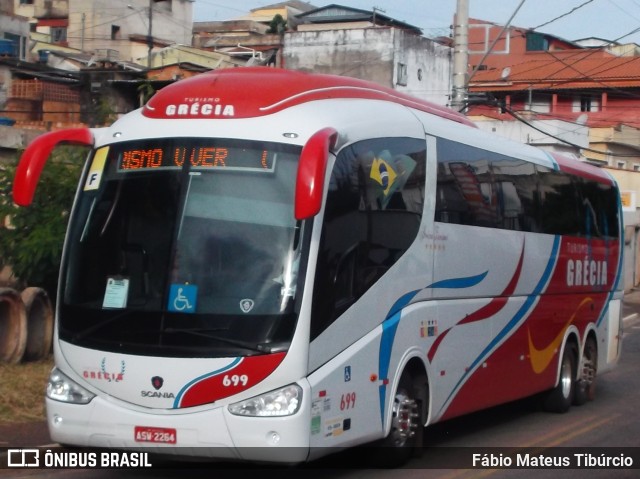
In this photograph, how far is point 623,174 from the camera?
150 ft

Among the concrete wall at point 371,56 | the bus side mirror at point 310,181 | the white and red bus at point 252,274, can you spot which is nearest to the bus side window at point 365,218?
the white and red bus at point 252,274

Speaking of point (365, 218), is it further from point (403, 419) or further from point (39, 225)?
point (39, 225)

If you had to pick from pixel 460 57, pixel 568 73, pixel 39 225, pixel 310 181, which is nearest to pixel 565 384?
pixel 39 225

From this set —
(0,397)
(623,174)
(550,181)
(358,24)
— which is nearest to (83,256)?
(0,397)

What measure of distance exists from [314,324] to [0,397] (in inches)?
205

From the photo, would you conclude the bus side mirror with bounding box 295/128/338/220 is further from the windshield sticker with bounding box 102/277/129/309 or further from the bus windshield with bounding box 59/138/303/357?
the windshield sticker with bounding box 102/277/129/309

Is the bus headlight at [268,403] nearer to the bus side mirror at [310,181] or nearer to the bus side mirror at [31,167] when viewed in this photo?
the bus side mirror at [310,181]

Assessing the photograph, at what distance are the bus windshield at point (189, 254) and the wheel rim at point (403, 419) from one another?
2.03 metres

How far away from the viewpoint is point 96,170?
8.93 metres

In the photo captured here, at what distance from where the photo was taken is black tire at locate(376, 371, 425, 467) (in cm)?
962

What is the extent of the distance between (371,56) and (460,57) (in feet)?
104

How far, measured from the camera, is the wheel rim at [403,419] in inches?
379

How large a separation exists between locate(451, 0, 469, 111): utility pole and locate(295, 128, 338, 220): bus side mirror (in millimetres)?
14184

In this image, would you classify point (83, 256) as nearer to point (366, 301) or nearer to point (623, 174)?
point (366, 301)
